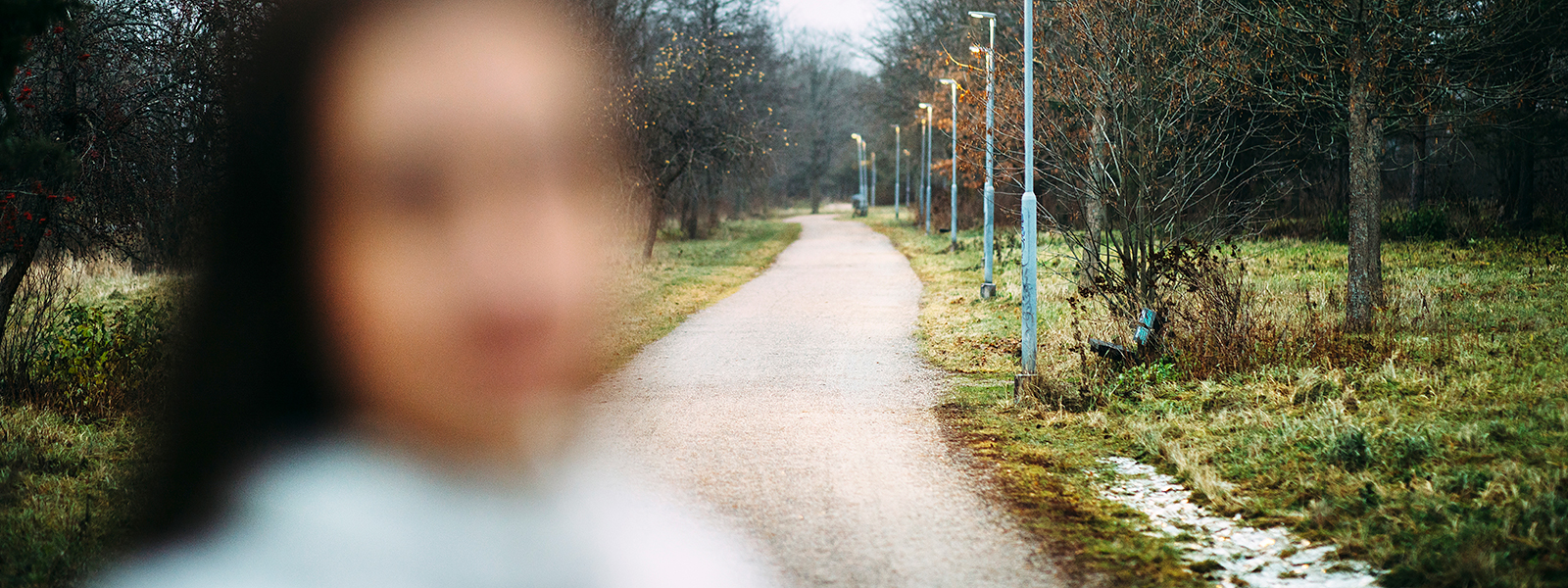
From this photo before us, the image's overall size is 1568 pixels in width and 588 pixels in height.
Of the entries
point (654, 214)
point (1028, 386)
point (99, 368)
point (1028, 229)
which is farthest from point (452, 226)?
point (654, 214)

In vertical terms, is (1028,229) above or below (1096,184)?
below

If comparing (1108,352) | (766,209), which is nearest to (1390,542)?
(1108,352)

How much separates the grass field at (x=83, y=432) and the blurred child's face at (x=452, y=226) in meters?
1.61

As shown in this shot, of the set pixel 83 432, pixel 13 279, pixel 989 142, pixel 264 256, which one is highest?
pixel 989 142

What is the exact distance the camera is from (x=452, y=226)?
13.4 meters

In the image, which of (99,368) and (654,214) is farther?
(654,214)

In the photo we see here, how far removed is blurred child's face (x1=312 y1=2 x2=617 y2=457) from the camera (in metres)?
8.98

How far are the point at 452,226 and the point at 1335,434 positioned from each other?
11.0 metres

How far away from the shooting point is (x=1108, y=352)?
9211mm

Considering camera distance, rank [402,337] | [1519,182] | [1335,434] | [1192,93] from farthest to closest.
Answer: [1519,182]
[402,337]
[1192,93]
[1335,434]

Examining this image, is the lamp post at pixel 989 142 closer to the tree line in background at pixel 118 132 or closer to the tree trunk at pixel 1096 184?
the tree trunk at pixel 1096 184

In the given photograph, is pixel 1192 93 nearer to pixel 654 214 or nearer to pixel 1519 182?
pixel 1519 182

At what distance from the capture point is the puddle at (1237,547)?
4645 millimetres

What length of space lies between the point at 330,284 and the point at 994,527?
26.3ft
